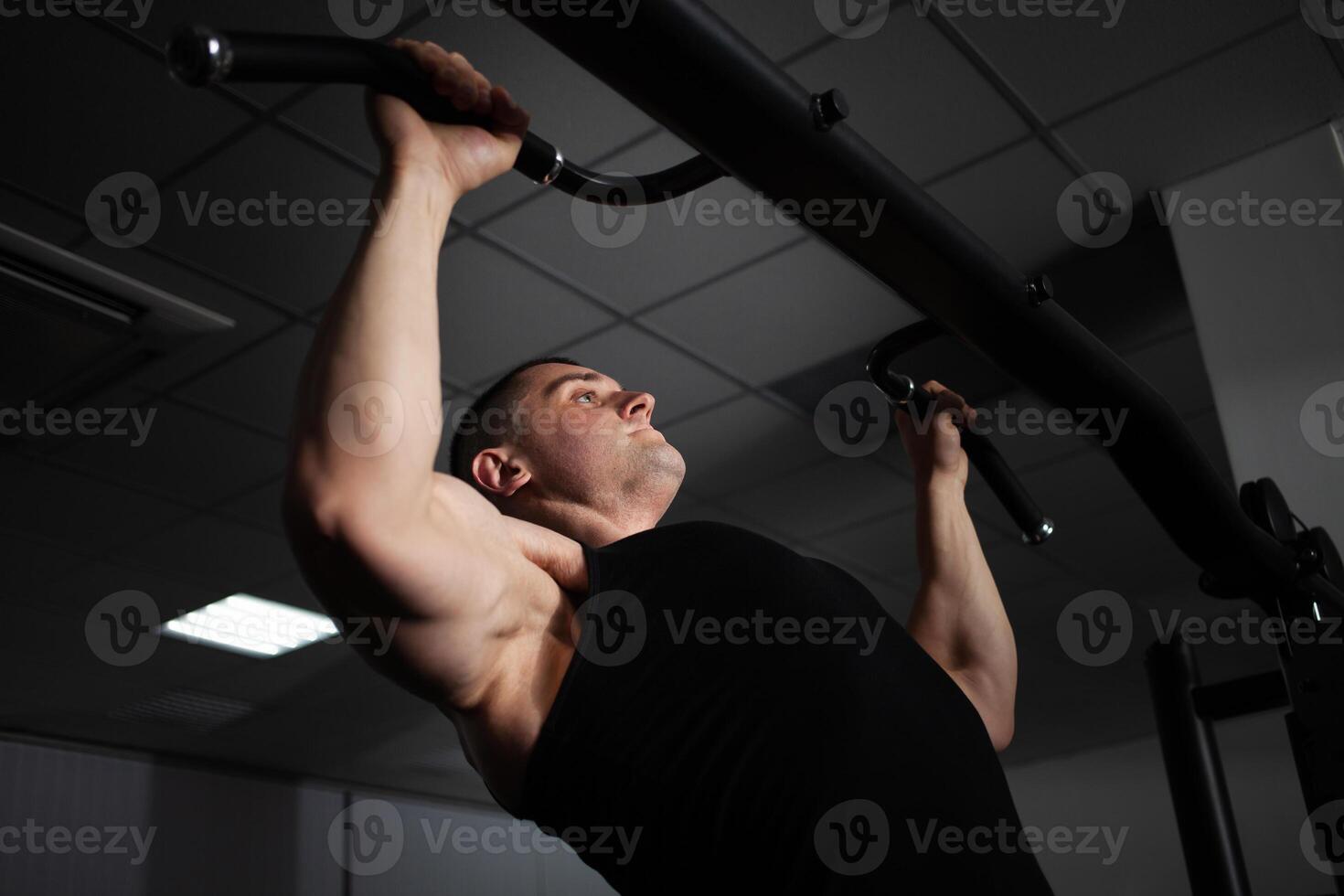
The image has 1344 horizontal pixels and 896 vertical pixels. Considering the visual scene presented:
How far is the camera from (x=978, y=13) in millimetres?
2154

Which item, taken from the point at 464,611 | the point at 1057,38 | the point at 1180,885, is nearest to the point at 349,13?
the point at 1057,38

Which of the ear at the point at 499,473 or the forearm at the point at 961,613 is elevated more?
the ear at the point at 499,473

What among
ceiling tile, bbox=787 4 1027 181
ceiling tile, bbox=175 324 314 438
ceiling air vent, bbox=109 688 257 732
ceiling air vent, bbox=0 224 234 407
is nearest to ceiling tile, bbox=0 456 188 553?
ceiling air vent, bbox=0 224 234 407

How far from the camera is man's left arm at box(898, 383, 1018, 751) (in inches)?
47.8
